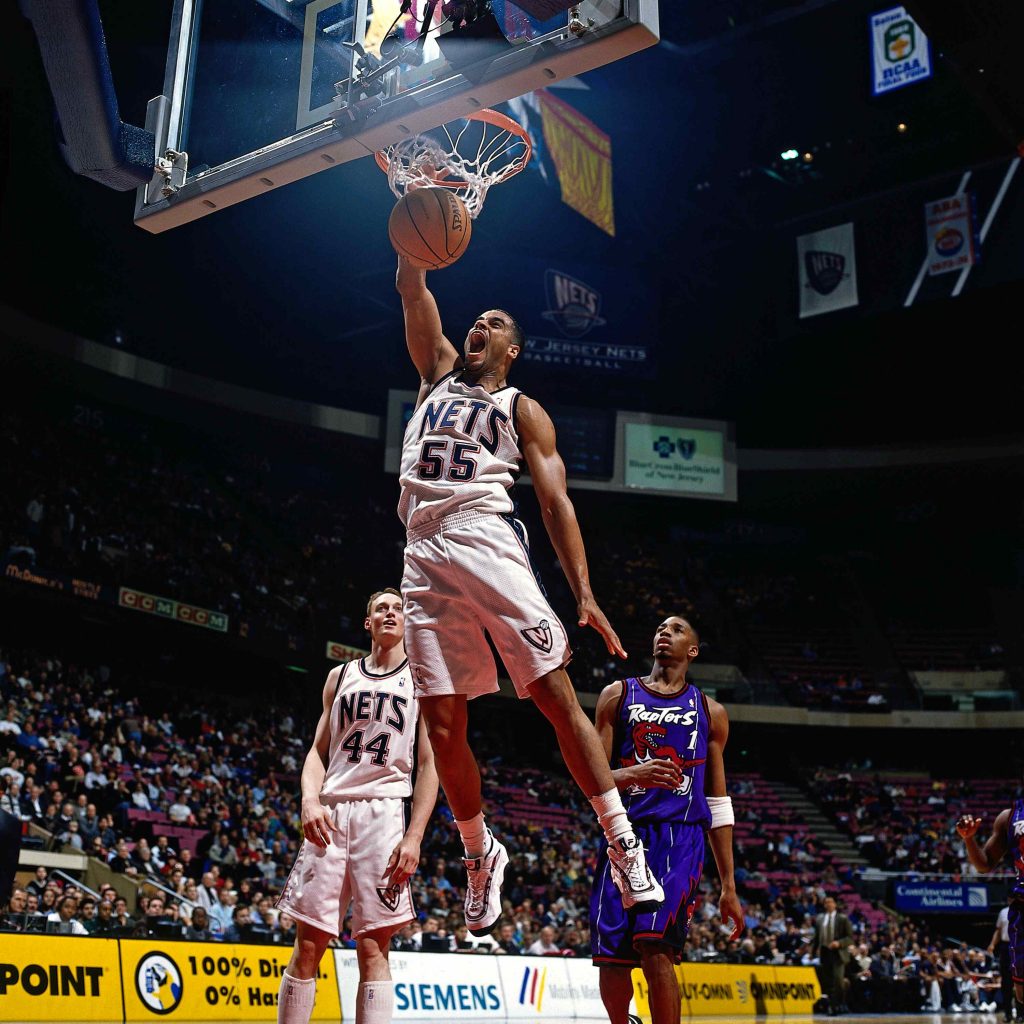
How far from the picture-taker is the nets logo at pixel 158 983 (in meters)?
9.27

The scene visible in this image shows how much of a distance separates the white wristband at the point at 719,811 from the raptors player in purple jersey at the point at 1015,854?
200 cm

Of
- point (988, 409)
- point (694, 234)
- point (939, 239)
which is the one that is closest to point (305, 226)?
point (694, 234)

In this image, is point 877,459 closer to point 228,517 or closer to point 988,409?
point 988,409

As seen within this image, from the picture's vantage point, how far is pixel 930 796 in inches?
1126

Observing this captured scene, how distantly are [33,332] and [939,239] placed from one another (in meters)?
18.5

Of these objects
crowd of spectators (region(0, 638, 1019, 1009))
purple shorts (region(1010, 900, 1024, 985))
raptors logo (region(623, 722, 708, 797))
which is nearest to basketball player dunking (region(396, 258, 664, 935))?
raptors logo (region(623, 722, 708, 797))

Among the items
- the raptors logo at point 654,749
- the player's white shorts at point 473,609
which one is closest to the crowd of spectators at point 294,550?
the raptors logo at point 654,749

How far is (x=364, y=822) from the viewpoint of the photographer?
564 centimetres

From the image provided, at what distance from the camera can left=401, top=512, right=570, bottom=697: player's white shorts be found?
14.0 feet

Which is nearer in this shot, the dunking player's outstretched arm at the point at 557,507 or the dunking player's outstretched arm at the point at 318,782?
the dunking player's outstretched arm at the point at 557,507

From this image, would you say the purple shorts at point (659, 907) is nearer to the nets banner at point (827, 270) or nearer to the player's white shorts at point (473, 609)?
the player's white shorts at point (473, 609)

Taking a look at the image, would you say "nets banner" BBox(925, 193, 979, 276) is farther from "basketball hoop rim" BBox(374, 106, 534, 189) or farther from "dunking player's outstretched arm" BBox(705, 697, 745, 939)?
"basketball hoop rim" BBox(374, 106, 534, 189)

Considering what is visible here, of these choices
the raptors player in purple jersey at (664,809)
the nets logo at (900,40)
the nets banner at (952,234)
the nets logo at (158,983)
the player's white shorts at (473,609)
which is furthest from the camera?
the nets banner at (952,234)

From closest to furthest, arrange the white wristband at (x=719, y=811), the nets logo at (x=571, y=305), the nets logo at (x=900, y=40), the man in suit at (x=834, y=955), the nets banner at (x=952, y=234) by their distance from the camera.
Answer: the white wristband at (x=719, y=811) → the man in suit at (x=834, y=955) → the nets logo at (x=900, y=40) → the nets banner at (x=952, y=234) → the nets logo at (x=571, y=305)
